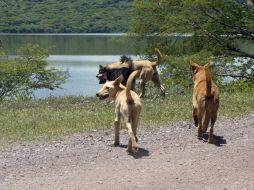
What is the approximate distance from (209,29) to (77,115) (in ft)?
51.5

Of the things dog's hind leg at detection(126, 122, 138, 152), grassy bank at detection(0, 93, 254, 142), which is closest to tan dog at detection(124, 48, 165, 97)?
grassy bank at detection(0, 93, 254, 142)

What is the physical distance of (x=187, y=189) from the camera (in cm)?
841

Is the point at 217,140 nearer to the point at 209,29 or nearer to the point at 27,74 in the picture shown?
the point at 209,29

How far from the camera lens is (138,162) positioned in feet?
31.8

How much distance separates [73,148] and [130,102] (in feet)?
4.15

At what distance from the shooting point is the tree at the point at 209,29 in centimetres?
2900

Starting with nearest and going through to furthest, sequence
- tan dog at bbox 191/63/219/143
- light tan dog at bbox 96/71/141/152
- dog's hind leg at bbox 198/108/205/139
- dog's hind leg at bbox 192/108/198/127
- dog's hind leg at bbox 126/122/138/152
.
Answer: dog's hind leg at bbox 126/122/138/152, light tan dog at bbox 96/71/141/152, tan dog at bbox 191/63/219/143, dog's hind leg at bbox 198/108/205/139, dog's hind leg at bbox 192/108/198/127

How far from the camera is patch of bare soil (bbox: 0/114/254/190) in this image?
8.66 meters

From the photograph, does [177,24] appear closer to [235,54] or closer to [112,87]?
[235,54]

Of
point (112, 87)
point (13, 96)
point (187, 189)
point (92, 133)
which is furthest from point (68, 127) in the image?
point (13, 96)

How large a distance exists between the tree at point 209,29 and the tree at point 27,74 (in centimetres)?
905

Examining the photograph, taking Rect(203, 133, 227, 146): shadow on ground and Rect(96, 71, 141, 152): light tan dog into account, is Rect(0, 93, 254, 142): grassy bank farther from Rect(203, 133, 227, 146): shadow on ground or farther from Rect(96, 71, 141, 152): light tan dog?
Rect(96, 71, 141, 152): light tan dog

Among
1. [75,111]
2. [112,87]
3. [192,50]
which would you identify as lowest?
[192,50]

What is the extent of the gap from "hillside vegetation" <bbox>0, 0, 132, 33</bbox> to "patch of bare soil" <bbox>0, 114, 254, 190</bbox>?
401ft
